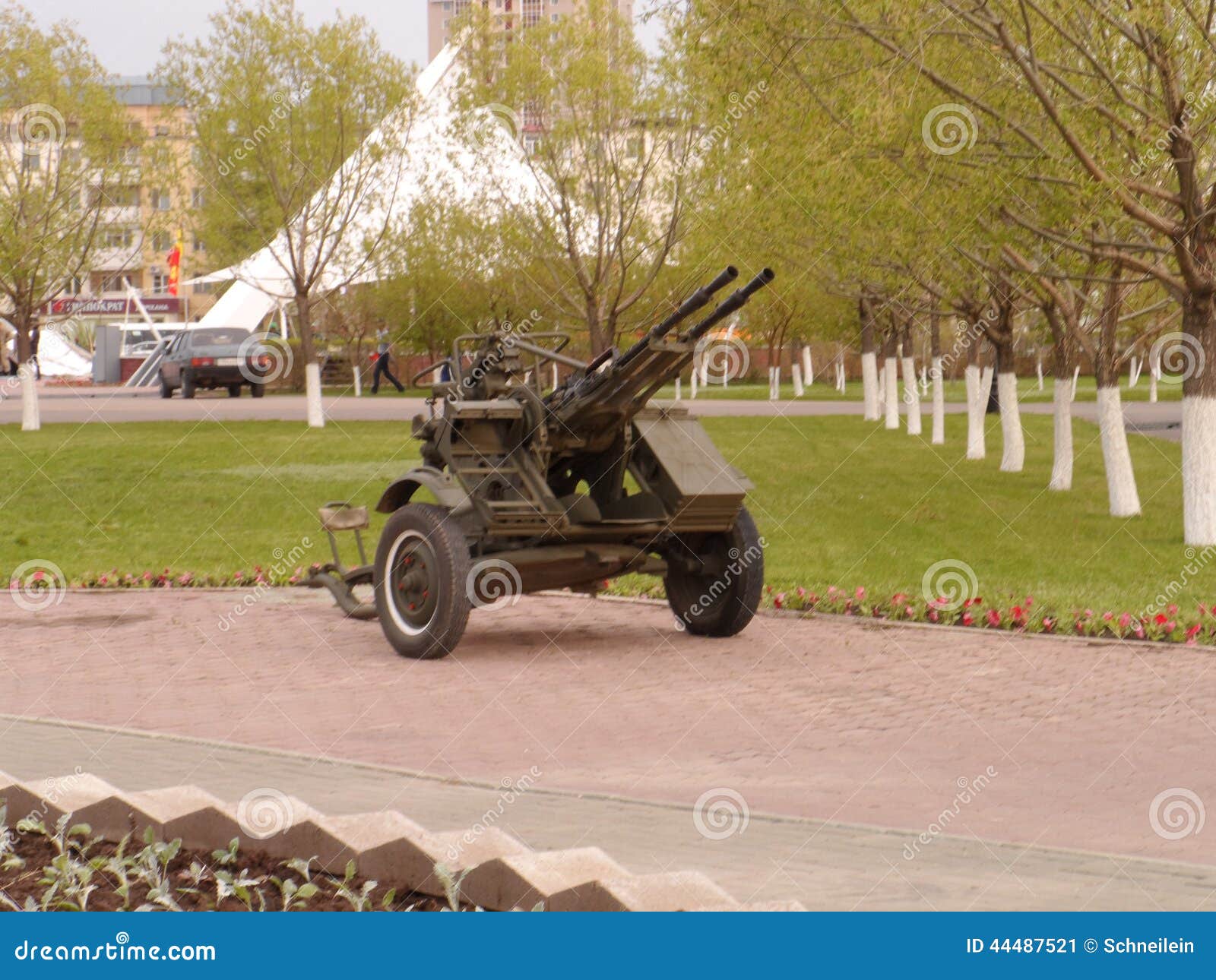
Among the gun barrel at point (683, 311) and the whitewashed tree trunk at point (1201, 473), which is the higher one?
the gun barrel at point (683, 311)

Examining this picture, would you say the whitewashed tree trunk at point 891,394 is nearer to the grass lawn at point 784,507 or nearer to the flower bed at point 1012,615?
the grass lawn at point 784,507

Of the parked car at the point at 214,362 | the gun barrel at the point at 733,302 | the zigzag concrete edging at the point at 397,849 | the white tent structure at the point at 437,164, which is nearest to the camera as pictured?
the zigzag concrete edging at the point at 397,849

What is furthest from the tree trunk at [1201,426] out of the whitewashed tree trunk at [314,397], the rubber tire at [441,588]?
the whitewashed tree trunk at [314,397]

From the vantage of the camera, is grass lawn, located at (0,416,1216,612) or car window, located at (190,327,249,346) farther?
car window, located at (190,327,249,346)

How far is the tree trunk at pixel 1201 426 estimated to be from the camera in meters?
16.3

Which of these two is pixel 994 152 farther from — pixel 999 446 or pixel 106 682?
pixel 999 446

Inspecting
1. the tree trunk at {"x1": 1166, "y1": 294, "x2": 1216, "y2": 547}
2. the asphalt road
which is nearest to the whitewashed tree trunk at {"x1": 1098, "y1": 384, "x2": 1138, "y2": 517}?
the tree trunk at {"x1": 1166, "y1": 294, "x2": 1216, "y2": 547}

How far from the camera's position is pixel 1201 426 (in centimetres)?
1644

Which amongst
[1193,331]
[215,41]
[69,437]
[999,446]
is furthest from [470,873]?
[215,41]

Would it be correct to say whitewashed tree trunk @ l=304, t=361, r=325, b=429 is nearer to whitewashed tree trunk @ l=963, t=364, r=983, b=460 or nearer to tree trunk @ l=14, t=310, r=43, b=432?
tree trunk @ l=14, t=310, r=43, b=432

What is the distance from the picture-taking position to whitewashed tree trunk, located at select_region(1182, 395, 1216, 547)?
16328 millimetres

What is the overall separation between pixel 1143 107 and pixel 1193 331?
6.63 feet

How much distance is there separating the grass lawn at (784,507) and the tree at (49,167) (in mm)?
2788

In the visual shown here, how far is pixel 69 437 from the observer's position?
31.2 meters
